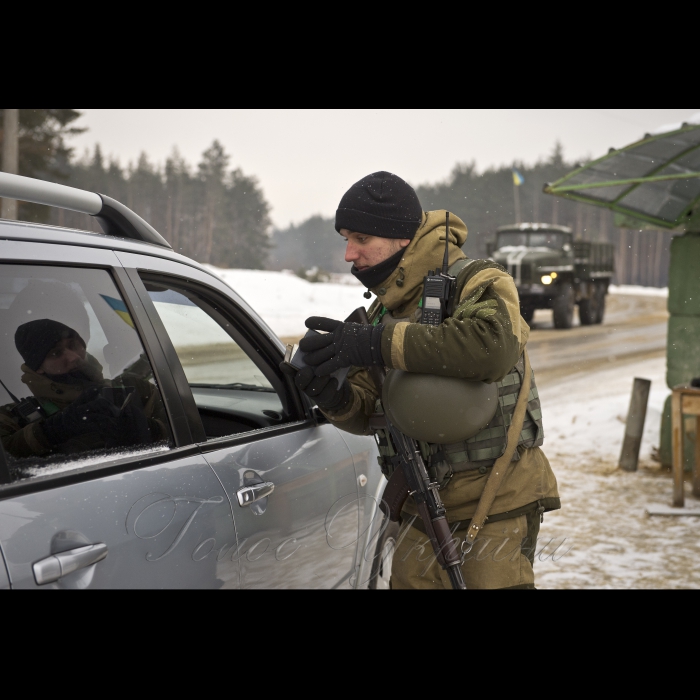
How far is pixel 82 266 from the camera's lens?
5.73ft

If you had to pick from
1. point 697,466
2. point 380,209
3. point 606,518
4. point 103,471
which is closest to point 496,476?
point 380,209

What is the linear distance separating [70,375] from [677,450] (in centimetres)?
514

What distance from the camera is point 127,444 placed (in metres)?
1.75

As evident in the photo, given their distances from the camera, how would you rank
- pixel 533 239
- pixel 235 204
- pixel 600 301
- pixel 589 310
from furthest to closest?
pixel 235 204 → pixel 600 301 → pixel 589 310 → pixel 533 239

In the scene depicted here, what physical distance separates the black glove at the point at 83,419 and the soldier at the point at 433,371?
505mm

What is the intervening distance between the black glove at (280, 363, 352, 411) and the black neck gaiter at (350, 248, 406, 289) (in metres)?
0.30

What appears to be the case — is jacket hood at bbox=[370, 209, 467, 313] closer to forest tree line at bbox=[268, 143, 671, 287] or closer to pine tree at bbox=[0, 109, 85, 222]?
pine tree at bbox=[0, 109, 85, 222]

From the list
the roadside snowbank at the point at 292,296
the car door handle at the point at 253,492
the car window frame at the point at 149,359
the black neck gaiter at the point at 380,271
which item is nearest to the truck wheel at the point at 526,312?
the black neck gaiter at the point at 380,271

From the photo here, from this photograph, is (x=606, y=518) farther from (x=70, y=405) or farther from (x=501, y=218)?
(x=501, y=218)

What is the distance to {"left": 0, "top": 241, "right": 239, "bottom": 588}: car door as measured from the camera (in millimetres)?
1416

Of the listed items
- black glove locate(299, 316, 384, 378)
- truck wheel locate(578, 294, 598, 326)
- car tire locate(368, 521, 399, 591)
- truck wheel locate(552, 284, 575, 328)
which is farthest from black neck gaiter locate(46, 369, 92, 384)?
truck wheel locate(578, 294, 598, 326)

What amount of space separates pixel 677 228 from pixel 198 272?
19.1 feet

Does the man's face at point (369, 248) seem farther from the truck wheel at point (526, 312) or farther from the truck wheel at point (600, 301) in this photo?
the truck wheel at point (600, 301)

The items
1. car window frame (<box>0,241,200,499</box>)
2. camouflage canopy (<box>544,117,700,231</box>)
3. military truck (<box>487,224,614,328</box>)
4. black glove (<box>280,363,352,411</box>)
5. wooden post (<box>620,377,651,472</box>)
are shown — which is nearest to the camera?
car window frame (<box>0,241,200,499</box>)
